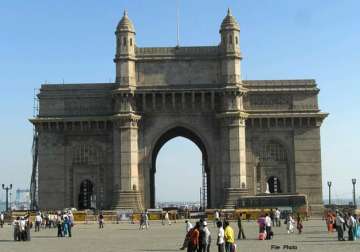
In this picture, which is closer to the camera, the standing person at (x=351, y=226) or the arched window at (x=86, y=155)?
the standing person at (x=351, y=226)

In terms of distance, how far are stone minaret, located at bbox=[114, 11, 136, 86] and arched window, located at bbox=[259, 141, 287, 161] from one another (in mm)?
15420

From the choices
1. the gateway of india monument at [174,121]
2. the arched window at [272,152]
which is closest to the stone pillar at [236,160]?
the gateway of india monument at [174,121]

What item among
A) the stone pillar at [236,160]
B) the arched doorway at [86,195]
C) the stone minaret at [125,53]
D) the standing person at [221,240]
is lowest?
the standing person at [221,240]

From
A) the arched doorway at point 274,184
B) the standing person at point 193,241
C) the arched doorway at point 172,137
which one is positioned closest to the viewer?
the standing person at point 193,241

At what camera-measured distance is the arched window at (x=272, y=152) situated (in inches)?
3115

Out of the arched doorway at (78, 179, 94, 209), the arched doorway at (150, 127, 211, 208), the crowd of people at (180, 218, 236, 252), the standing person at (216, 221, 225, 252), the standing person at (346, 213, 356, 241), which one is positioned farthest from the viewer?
the arched doorway at (150, 127, 211, 208)

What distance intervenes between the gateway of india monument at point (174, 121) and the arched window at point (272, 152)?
0.35ft

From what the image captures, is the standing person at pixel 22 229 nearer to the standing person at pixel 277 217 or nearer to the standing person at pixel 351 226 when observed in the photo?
the standing person at pixel 351 226

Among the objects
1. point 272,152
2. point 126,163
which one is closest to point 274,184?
point 272,152

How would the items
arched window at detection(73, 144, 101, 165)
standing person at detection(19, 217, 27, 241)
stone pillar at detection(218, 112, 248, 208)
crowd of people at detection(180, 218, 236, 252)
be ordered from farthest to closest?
arched window at detection(73, 144, 101, 165) < stone pillar at detection(218, 112, 248, 208) < standing person at detection(19, 217, 27, 241) < crowd of people at detection(180, 218, 236, 252)

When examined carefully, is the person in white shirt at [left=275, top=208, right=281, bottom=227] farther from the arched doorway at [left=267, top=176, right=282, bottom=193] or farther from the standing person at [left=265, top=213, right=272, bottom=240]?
the arched doorway at [left=267, top=176, right=282, bottom=193]

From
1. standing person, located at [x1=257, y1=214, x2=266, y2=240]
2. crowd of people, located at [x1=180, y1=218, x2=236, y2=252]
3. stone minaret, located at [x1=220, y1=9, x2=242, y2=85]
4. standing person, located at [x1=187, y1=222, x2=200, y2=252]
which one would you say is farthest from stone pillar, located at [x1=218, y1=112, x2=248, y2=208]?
standing person, located at [x1=187, y1=222, x2=200, y2=252]

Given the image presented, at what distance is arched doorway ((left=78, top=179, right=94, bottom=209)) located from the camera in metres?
80.8

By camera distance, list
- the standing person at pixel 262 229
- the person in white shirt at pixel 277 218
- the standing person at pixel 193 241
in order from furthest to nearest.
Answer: the person in white shirt at pixel 277 218
the standing person at pixel 262 229
the standing person at pixel 193 241
